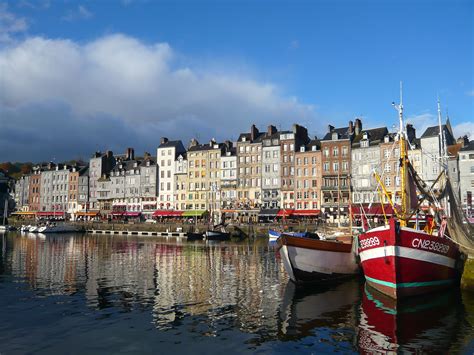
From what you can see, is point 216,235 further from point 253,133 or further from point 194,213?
point 253,133

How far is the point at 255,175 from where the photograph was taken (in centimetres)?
9344

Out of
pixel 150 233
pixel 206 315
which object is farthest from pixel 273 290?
pixel 150 233

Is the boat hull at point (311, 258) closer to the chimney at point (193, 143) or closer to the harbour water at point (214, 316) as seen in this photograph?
the harbour water at point (214, 316)

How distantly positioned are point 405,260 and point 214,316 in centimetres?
963

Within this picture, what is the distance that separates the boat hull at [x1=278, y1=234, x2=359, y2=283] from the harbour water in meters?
0.93

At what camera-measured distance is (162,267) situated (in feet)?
115

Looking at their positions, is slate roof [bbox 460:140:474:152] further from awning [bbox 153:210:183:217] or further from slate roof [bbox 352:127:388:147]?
awning [bbox 153:210:183:217]

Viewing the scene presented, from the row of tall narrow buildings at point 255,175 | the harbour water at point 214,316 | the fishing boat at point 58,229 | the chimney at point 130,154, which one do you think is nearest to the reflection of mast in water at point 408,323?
the harbour water at point 214,316

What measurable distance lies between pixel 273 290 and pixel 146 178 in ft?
288

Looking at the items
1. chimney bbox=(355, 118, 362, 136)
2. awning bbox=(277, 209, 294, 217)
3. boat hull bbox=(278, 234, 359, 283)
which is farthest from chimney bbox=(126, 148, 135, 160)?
boat hull bbox=(278, 234, 359, 283)

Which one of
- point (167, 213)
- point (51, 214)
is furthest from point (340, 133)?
point (51, 214)

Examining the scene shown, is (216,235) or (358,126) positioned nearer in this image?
(216,235)

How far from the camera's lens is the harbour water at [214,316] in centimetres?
1471

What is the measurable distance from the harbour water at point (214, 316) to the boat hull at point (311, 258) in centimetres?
93
